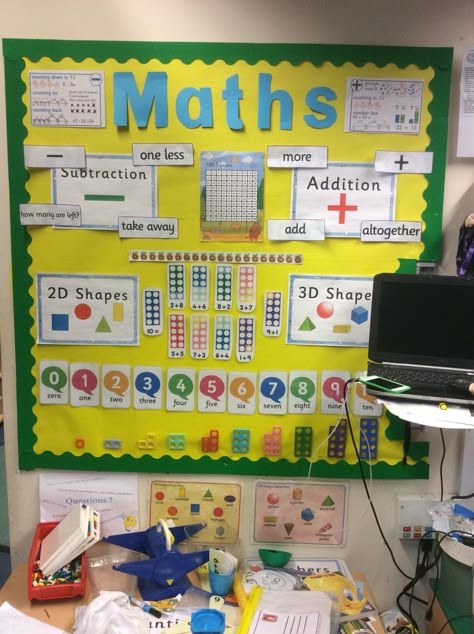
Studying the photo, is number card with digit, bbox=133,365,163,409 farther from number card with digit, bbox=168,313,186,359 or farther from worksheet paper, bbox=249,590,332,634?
worksheet paper, bbox=249,590,332,634

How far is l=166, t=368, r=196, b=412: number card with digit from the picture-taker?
1.42 m

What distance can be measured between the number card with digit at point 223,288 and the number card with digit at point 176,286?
0.30ft

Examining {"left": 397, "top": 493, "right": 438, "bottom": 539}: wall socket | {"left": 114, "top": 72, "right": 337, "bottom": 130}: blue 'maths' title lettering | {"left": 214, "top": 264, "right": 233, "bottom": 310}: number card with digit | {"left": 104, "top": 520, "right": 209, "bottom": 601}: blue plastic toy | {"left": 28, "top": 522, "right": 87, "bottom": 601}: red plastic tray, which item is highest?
{"left": 114, "top": 72, "right": 337, "bottom": 130}: blue 'maths' title lettering

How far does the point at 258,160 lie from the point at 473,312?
669mm

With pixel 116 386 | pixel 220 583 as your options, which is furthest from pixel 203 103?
pixel 220 583

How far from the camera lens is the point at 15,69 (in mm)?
1327

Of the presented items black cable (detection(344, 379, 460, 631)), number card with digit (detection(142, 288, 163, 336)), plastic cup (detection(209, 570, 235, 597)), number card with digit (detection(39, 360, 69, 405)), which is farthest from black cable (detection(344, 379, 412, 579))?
number card with digit (detection(39, 360, 69, 405))

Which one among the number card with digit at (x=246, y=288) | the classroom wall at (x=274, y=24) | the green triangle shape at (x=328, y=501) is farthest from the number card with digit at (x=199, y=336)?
the classroom wall at (x=274, y=24)

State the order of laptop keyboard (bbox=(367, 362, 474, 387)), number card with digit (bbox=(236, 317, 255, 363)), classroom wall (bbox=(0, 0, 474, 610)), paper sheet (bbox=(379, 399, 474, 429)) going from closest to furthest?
paper sheet (bbox=(379, 399, 474, 429)), laptop keyboard (bbox=(367, 362, 474, 387)), classroom wall (bbox=(0, 0, 474, 610)), number card with digit (bbox=(236, 317, 255, 363))

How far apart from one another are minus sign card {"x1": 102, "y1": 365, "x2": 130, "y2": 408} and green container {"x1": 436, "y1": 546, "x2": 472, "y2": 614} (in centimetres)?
97

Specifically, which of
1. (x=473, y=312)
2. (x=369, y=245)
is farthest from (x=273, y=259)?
(x=473, y=312)

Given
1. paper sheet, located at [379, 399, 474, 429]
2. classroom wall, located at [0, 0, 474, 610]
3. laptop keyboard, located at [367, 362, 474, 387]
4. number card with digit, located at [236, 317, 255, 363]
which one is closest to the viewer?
paper sheet, located at [379, 399, 474, 429]

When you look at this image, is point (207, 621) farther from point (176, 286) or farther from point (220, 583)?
point (176, 286)

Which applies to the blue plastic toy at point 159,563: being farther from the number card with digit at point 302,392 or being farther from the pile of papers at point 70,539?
the number card with digit at point 302,392
